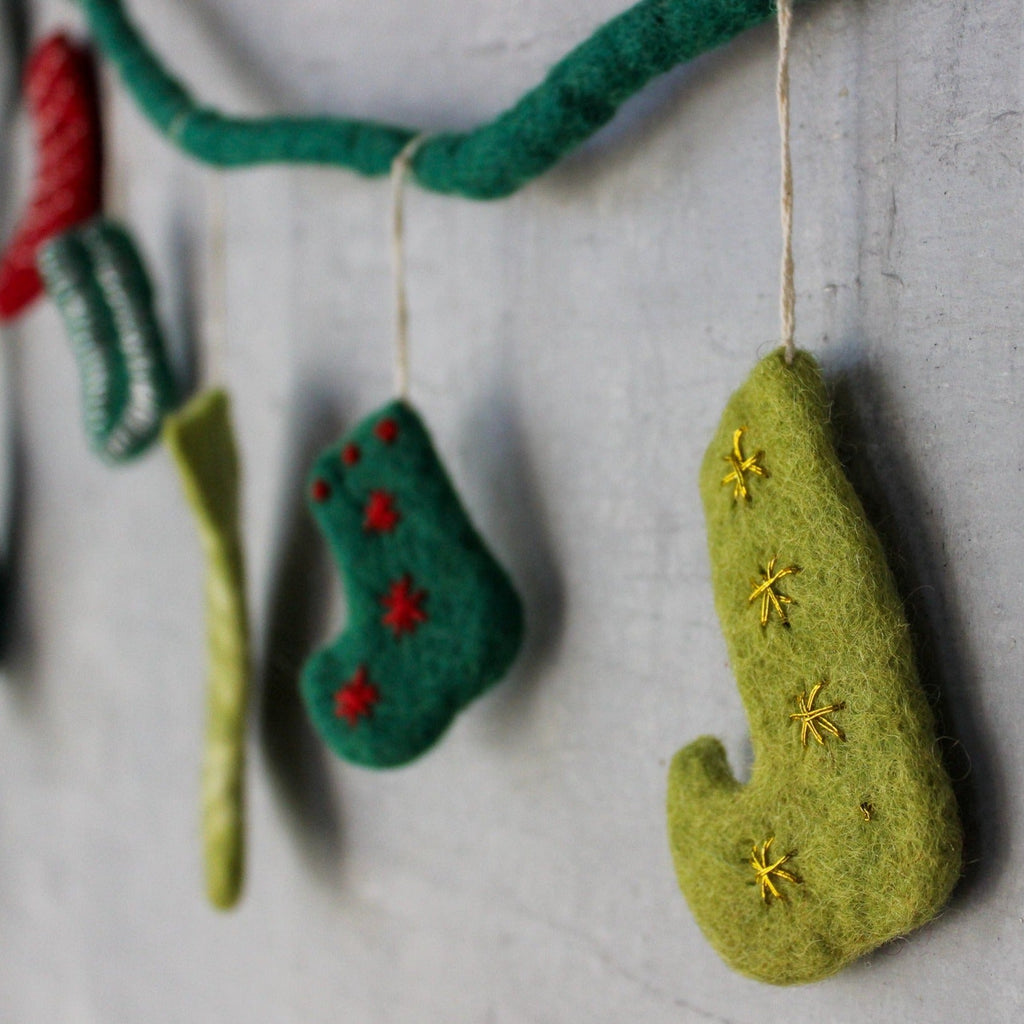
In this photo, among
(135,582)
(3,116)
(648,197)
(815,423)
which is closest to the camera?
(815,423)

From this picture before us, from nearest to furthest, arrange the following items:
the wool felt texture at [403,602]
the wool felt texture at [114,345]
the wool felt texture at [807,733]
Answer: the wool felt texture at [807,733] → the wool felt texture at [403,602] → the wool felt texture at [114,345]

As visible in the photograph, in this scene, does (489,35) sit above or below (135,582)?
above

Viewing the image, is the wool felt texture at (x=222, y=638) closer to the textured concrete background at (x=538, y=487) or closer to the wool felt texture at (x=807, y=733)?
the textured concrete background at (x=538, y=487)

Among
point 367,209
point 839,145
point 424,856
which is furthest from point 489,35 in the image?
point 424,856

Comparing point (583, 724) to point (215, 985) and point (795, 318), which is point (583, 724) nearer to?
point (795, 318)

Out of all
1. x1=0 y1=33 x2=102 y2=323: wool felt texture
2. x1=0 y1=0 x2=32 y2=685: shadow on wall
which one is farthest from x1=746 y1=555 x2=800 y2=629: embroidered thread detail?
x1=0 y1=0 x2=32 y2=685: shadow on wall

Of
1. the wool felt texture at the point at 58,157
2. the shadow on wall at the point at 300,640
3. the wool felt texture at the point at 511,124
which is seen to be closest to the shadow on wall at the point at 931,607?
the wool felt texture at the point at 511,124

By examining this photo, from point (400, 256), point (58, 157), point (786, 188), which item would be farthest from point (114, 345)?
point (786, 188)
